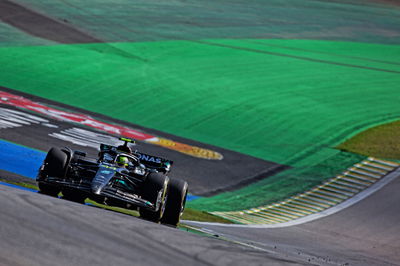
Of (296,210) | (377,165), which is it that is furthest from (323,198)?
(377,165)

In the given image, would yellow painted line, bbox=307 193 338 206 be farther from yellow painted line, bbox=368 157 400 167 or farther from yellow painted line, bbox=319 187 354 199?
yellow painted line, bbox=368 157 400 167

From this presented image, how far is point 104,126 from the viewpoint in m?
25.7

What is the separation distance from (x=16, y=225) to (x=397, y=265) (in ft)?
31.9

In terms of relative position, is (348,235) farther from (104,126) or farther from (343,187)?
(104,126)

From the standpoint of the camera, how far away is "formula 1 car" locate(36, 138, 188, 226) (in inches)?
501

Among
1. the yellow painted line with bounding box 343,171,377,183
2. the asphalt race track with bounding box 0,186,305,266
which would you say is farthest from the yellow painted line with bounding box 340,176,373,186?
the asphalt race track with bounding box 0,186,305,266

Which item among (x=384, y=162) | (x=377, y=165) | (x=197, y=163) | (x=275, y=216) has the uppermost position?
(x=384, y=162)

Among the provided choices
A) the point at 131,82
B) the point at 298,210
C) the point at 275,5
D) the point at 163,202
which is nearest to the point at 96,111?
the point at 131,82

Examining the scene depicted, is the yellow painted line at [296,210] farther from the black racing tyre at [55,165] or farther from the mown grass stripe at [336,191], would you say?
the black racing tyre at [55,165]

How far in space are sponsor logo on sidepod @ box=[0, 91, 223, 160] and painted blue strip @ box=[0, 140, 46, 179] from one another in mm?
4776

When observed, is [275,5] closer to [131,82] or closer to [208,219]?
[131,82]

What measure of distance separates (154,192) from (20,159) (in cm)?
760

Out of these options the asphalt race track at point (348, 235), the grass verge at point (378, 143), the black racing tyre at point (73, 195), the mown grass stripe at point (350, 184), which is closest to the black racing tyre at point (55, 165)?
the black racing tyre at point (73, 195)

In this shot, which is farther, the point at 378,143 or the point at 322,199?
the point at 378,143
